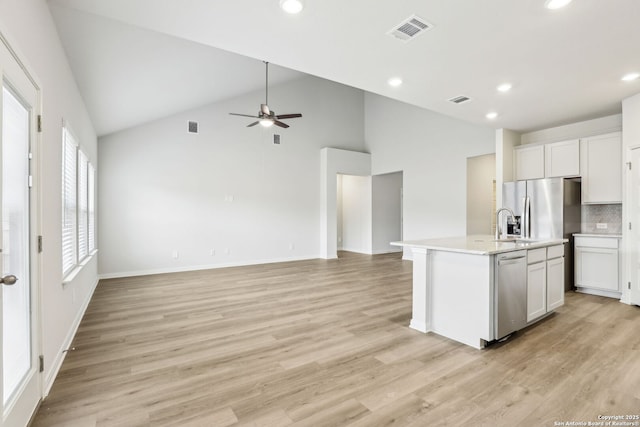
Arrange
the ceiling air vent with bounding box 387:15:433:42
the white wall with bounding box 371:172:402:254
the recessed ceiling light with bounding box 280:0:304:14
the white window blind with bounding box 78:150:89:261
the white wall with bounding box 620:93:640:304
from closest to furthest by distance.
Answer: the recessed ceiling light with bounding box 280:0:304:14 < the ceiling air vent with bounding box 387:15:433:42 < the white window blind with bounding box 78:150:89:261 < the white wall with bounding box 620:93:640:304 < the white wall with bounding box 371:172:402:254

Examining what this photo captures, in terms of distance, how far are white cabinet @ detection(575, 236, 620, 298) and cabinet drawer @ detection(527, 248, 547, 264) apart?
6.58 ft

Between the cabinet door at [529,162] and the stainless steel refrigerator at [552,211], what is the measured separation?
42 cm

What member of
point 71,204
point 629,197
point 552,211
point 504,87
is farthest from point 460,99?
point 71,204

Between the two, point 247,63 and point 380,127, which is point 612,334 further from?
point 380,127

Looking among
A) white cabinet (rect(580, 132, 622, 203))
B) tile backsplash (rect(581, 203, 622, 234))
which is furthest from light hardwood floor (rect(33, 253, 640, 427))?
white cabinet (rect(580, 132, 622, 203))

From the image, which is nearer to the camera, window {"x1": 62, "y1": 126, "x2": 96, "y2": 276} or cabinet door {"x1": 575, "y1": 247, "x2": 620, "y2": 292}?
window {"x1": 62, "y1": 126, "x2": 96, "y2": 276}

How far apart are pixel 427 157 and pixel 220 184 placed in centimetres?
504

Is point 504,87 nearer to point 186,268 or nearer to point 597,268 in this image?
point 597,268

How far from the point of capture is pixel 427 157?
762cm

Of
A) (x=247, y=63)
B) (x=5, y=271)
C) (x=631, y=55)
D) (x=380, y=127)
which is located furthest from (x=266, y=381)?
(x=380, y=127)

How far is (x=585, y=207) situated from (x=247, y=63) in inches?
246

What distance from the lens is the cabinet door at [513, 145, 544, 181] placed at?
5.25m

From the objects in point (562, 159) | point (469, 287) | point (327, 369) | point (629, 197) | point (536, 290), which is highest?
point (562, 159)

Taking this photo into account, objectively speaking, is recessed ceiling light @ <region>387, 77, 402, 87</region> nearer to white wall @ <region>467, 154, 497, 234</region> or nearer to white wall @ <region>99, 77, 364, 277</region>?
white wall @ <region>467, 154, 497, 234</region>
